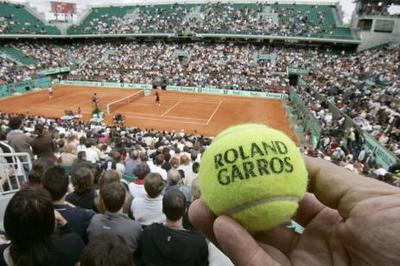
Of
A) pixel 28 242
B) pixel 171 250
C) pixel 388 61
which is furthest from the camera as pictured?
pixel 388 61

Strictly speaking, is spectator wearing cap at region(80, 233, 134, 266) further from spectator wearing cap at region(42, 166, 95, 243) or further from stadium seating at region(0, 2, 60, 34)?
stadium seating at region(0, 2, 60, 34)

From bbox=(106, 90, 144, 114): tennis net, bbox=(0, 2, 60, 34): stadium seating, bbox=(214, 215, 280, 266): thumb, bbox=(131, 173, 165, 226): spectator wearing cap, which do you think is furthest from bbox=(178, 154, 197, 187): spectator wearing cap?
bbox=(0, 2, 60, 34): stadium seating

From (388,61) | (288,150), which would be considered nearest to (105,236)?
(288,150)

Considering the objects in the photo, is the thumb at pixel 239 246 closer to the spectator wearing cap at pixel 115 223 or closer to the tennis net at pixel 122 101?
the spectator wearing cap at pixel 115 223

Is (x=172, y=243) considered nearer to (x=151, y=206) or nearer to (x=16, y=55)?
(x=151, y=206)

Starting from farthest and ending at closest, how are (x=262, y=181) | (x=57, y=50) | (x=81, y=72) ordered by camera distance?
(x=57, y=50)
(x=81, y=72)
(x=262, y=181)

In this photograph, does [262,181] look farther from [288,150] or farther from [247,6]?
[247,6]
